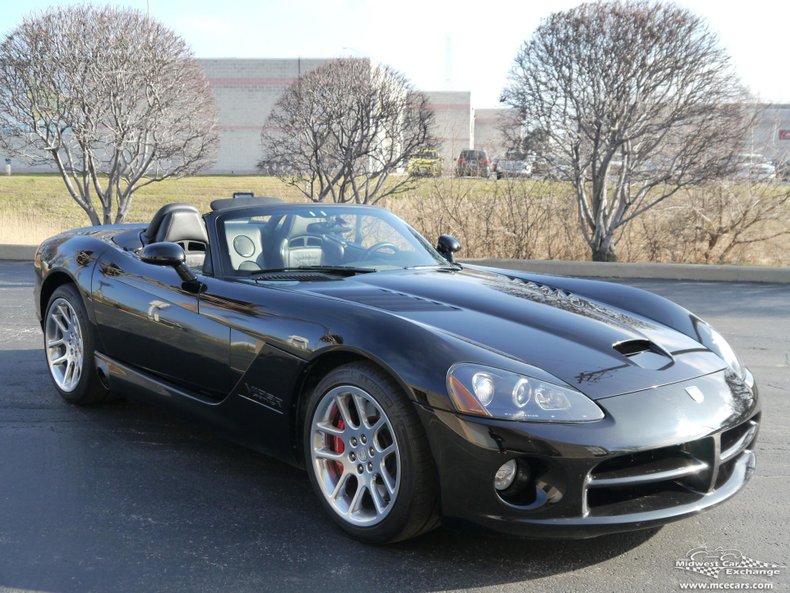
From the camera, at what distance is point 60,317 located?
5234 mm

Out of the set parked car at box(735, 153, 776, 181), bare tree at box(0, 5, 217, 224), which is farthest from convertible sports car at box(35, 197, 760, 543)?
bare tree at box(0, 5, 217, 224)

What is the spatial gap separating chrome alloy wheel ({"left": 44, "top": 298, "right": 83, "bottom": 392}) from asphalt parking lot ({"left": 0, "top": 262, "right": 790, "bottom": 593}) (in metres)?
0.43

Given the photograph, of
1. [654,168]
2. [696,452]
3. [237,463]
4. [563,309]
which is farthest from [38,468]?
[654,168]

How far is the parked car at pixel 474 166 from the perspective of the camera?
1441 centimetres

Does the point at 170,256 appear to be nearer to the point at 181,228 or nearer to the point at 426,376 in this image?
the point at 181,228

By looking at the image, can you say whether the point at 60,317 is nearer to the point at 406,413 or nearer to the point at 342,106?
the point at 406,413

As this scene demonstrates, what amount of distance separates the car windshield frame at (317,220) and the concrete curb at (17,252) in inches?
406

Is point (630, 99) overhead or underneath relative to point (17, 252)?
overhead

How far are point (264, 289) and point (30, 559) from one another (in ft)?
4.79

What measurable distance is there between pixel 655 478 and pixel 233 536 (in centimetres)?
166

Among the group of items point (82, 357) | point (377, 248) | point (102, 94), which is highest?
point (102, 94)

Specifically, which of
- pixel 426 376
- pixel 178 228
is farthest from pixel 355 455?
pixel 178 228

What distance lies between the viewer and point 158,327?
4.12 metres

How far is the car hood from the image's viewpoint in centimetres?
298
